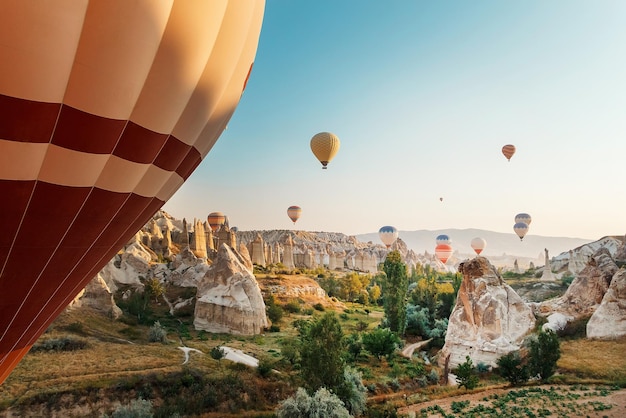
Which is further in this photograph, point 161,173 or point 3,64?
point 161,173

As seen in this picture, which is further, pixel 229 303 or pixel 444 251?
pixel 444 251

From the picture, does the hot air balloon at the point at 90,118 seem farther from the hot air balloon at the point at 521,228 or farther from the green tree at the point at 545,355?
the hot air balloon at the point at 521,228

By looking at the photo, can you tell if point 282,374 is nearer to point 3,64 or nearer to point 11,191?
point 11,191

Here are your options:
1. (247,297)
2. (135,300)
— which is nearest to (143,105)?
(247,297)

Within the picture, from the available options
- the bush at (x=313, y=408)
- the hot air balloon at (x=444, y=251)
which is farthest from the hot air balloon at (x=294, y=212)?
the bush at (x=313, y=408)

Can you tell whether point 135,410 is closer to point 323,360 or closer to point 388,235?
point 323,360

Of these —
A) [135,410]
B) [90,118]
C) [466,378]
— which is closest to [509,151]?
[466,378]

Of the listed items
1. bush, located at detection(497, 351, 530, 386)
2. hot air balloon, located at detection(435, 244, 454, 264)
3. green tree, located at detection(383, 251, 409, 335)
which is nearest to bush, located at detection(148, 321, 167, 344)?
green tree, located at detection(383, 251, 409, 335)
